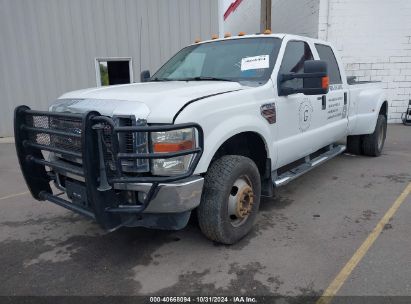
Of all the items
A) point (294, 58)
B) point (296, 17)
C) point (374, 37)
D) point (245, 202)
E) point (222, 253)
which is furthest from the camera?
point (296, 17)

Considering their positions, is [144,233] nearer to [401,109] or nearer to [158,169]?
[158,169]

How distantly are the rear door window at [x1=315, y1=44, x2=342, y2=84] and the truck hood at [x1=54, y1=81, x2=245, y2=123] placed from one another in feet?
7.21

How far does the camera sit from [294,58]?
165 inches

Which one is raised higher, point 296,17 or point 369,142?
point 296,17

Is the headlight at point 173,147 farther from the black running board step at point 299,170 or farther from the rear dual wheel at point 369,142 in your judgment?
the rear dual wheel at point 369,142

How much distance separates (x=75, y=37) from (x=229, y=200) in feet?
27.0

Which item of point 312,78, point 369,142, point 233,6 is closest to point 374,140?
point 369,142

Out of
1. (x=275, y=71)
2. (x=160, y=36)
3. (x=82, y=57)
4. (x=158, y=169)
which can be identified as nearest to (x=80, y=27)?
(x=82, y=57)

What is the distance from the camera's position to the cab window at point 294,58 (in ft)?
13.0

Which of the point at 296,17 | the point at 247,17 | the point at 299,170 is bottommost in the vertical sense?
the point at 299,170

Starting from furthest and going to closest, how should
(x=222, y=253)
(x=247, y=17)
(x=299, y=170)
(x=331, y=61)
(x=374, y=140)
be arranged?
(x=247, y=17), (x=374, y=140), (x=331, y=61), (x=299, y=170), (x=222, y=253)

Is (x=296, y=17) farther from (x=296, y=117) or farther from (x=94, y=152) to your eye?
(x=94, y=152)

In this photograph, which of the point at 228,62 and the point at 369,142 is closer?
the point at 228,62

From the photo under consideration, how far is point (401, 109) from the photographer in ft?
35.5
